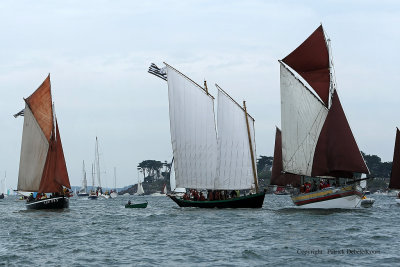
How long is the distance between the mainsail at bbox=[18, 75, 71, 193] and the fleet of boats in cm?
11

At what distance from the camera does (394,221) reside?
55375 mm

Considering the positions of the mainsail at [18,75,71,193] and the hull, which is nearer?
the hull

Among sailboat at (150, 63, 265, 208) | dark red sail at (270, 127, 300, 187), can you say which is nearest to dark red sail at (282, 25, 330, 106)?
sailboat at (150, 63, 265, 208)

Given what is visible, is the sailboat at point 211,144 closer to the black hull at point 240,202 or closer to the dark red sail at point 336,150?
the black hull at point 240,202

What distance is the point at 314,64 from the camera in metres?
72.8

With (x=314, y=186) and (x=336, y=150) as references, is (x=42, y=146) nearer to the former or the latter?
(x=314, y=186)

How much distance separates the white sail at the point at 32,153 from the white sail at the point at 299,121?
25801 mm

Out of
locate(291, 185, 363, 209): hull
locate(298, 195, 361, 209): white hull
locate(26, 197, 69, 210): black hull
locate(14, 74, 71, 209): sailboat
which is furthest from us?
locate(26, 197, 69, 210): black hull

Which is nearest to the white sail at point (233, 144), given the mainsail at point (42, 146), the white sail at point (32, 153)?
the mainsail at point (42, 146)

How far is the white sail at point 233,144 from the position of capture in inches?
2758

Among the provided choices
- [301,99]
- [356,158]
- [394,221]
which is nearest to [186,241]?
[394,221]

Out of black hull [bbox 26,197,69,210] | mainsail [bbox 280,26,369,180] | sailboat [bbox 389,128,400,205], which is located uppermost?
mainsail [bbox 280,26,369,180]

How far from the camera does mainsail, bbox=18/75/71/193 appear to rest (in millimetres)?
75812

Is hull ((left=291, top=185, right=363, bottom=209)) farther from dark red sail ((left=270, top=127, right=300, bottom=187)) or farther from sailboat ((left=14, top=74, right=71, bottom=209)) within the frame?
sailboat ((left=14, top=74, right=71, bottom=209))
